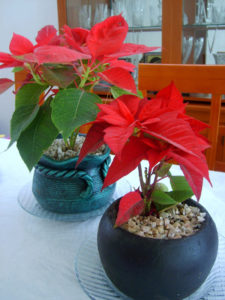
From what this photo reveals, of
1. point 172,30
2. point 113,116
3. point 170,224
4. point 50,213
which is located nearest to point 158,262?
point 170,224

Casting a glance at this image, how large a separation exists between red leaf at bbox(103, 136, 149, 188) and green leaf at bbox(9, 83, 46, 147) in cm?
13

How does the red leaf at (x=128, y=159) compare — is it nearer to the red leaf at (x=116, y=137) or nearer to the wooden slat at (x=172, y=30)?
the red leaf at (x=116, y=137)

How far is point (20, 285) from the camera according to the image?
400mm

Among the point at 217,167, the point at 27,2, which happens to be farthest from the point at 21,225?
the point at 27,2

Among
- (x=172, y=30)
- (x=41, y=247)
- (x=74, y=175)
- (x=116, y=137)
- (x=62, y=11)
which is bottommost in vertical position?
(x=41, y=247)

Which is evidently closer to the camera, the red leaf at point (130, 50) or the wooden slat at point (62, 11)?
the red leaf at point (130, 50)

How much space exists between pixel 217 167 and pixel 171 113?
2.51 ft

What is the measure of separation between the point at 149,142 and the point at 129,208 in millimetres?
77

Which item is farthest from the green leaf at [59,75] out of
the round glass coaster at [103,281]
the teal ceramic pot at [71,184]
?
the round glass coaster at [103,281]

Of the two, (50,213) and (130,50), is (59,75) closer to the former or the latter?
(130,50)

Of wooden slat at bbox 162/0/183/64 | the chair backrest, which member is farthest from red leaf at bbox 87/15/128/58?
wooden slat at bbox 162/0/183/64

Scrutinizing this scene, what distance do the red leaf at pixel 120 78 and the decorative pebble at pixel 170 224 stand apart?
0.50 ft

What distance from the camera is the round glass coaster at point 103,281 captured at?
0.36 m

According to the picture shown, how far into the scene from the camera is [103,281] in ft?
1.26
